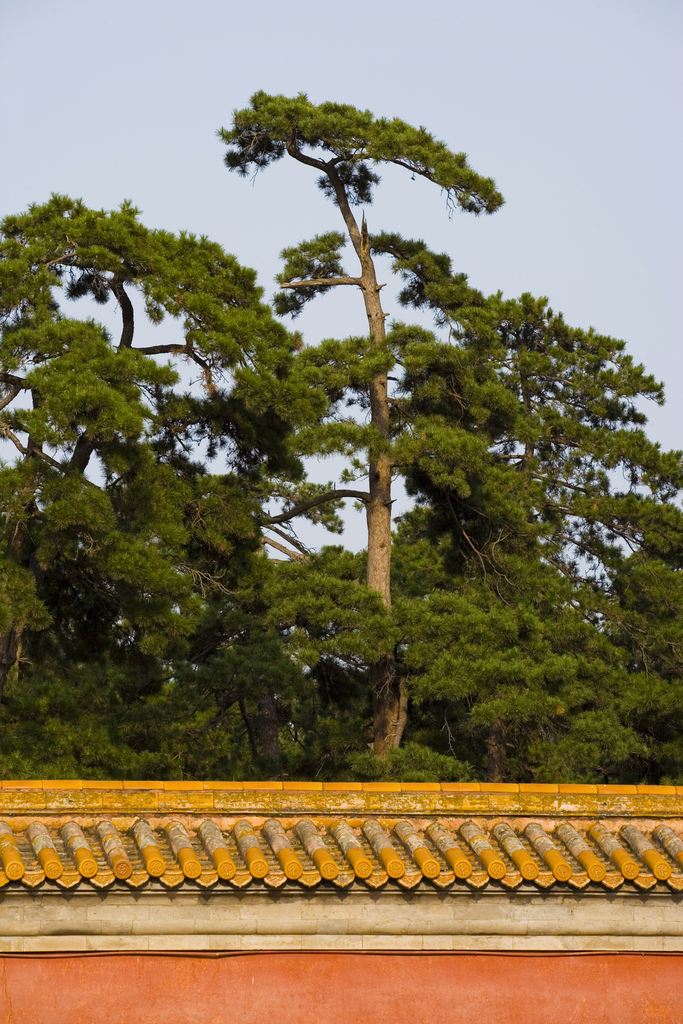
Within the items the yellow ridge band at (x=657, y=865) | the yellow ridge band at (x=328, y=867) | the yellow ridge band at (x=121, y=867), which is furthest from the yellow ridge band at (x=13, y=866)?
the yellow ridge band at (x=657, y=865)

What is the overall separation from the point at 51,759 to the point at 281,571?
345 cm

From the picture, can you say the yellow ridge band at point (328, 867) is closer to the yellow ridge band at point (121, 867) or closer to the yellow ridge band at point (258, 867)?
the yellow ridge band at point (258, 867)

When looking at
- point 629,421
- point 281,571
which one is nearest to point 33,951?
point 281,571

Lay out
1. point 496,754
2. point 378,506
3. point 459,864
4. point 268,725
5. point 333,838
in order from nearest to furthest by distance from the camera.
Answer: point 459,864, point 333,838, point 496,754, point 378,506, point 268,725

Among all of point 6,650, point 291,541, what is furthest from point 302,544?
point 6,650

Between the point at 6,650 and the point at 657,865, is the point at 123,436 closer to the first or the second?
the point at 6,650

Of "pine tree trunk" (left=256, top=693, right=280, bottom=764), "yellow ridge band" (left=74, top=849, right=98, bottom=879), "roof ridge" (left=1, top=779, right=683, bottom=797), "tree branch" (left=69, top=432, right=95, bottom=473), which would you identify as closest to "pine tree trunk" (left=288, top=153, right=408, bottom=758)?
"pine tree trunk" (left=256, top=693, right=280, bottom=764)

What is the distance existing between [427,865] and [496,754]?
10.2 meters

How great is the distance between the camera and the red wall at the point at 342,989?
18.4 ft

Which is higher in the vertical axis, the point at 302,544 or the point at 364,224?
the point at 364,224

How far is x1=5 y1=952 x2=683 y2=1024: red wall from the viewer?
5.61m

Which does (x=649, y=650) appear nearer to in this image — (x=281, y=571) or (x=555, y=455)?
(x=555, y=455)

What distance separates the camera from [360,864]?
5758 millimetres

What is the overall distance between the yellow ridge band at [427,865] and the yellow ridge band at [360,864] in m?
0.24
